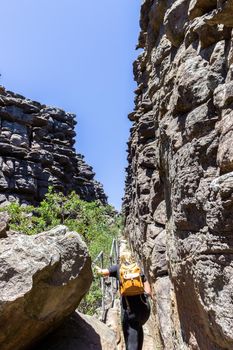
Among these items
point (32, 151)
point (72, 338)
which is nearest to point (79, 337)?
point (72, 338)

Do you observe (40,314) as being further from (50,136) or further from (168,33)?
(50,136)

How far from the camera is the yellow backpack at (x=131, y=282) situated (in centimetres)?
552

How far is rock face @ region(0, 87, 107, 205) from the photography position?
2620cm

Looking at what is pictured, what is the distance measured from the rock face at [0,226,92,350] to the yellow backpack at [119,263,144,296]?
65 cm

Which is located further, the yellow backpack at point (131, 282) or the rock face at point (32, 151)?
the rock face at point (32, 151)

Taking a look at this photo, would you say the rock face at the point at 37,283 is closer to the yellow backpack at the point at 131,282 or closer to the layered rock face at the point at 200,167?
the yellow backpack at the point at 131,282

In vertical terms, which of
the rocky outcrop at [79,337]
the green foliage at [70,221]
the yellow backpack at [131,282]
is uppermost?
the green foliage at [70,221]

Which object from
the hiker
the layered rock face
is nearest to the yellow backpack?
the hiker

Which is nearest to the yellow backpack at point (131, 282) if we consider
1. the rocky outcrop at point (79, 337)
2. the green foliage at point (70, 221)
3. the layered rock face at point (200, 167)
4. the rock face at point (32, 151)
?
the layered rock face at point (200, 167)

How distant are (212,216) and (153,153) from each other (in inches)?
343

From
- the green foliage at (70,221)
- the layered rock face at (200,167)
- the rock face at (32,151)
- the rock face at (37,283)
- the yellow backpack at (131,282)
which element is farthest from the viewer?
the rock face at (32,151)

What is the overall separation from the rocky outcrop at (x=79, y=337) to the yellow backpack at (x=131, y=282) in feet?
3.03

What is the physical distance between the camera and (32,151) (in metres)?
29.0

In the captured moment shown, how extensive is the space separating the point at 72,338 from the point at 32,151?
992 inches
